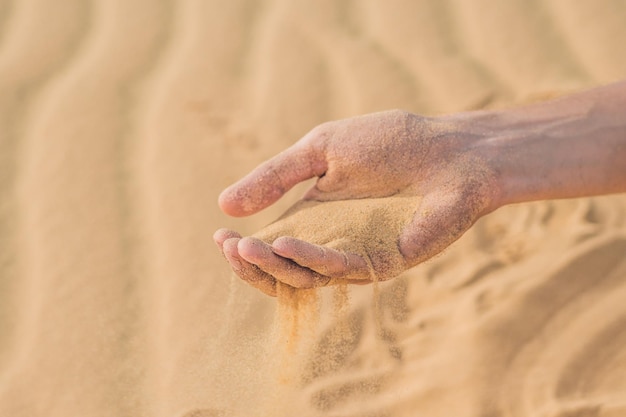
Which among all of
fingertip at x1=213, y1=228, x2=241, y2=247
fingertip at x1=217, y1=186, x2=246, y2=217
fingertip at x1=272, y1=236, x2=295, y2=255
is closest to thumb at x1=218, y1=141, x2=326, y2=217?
fingertip at x1=217, y1=186, x2=246, y2=217

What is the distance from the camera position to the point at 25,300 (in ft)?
5.92

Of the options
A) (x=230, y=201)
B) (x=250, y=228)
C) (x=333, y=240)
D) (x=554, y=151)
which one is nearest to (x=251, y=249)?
(x=333, y=240)

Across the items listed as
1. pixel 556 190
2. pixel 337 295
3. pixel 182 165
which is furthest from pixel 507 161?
pixel 182 165

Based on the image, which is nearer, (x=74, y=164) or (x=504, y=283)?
(x=504, y=283)

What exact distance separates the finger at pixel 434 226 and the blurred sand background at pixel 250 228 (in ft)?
1.03

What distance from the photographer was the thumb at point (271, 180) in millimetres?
1628

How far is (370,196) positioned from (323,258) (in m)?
0.32

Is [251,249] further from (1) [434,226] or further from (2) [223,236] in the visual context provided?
(1) [434,226]

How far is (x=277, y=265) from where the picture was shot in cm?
134

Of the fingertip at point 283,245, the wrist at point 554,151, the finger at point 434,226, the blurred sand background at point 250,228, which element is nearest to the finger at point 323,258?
the fingertip at point 283,245

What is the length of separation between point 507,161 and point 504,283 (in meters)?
0.33

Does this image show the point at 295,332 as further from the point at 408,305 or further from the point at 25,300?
the point at 25,300

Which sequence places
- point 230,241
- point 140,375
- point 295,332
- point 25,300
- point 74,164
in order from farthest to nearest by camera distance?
point 74,164
point 25,300
point 140,375
point 295,332
point 230,241

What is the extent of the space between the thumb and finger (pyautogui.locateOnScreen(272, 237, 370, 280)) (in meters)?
0.32
